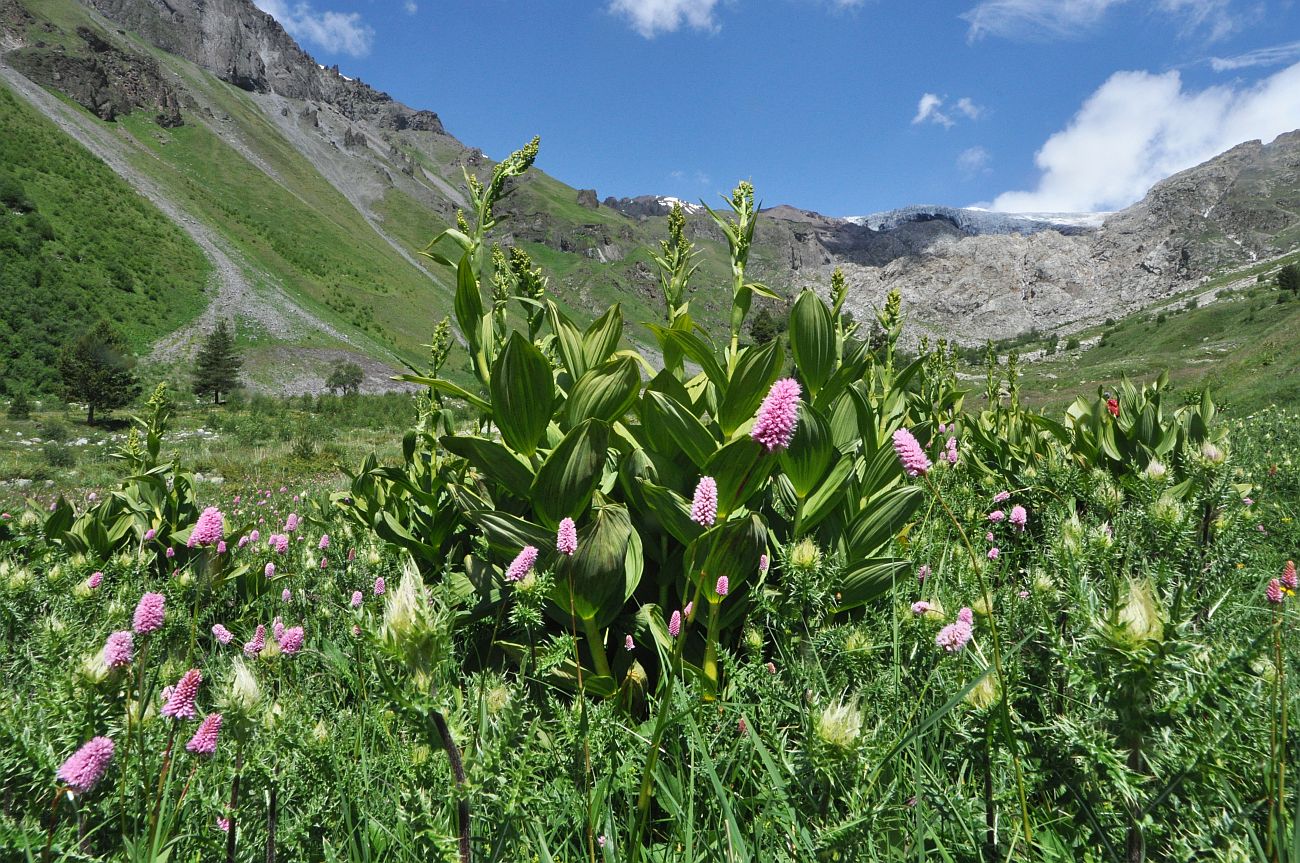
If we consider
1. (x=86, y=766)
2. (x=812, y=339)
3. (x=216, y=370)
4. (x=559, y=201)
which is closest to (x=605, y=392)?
(x=812, y=339)

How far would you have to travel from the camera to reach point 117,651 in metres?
1.38

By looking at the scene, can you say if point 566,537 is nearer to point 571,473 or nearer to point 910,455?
point 571,473

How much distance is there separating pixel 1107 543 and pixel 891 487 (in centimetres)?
81

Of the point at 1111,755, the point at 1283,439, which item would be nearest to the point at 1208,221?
the point at 1283,439

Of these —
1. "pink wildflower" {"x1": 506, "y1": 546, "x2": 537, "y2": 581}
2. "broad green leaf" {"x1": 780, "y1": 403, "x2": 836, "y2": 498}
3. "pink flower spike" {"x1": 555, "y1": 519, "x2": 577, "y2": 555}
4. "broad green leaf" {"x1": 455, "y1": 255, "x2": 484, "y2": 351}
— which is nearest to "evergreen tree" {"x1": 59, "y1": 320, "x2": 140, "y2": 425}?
"broad green leaf" {"x1": 455, "y1": 255, "x2": 484, "y2": 351}

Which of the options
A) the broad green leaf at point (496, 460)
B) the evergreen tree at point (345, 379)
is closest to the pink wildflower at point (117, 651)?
the broad green leaf at point (496, 460)

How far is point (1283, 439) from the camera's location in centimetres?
666

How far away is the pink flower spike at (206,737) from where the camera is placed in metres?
1.29

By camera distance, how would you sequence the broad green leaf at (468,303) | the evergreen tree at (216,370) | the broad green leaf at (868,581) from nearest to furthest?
the broad green leaf at (868,581), the broad green leaf at (468,303), the evergreen tree at (216,370)

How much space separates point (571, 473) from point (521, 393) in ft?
1.22

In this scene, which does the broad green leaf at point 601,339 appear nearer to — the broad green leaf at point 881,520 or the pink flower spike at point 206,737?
the broad green leaf at point 881,520

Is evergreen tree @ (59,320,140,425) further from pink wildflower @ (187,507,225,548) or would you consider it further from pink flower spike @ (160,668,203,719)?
pink flower spike @ (160,668,203,719)

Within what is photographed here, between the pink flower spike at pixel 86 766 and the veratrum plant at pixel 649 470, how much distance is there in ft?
2.79

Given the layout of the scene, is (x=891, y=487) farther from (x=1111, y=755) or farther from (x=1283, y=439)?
(x=1283, y=439)
